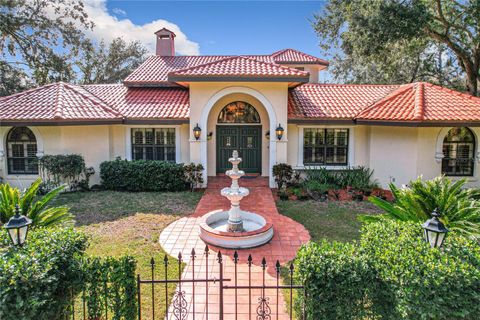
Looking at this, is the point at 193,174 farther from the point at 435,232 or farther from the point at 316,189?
the point at 435,232

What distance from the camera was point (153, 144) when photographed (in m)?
14.4

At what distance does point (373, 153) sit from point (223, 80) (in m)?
7.41

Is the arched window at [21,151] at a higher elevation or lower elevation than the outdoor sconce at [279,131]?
lower

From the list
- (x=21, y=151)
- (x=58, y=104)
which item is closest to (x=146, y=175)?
(x=58, y=104)

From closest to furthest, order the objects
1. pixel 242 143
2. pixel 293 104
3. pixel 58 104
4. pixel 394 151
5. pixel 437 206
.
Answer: pixel 437 206 < pixel 394 151 < pixel 58 104 < pixel 293 104 < pixel 242 143

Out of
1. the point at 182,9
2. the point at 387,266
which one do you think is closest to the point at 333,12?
the point at 182,9

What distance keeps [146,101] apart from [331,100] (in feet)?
30.2

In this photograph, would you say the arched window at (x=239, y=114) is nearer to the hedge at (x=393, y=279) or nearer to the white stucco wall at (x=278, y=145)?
the white stucco wall at (x=278, y=145)

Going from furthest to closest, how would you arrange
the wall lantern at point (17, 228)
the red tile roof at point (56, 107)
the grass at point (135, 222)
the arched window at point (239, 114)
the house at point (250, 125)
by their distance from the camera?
the arched window at point (239, 114) → the red tile roof at point (56, 107) → the house at point (250, 125) → the grass at point (135, 222) → the wall lantern at point (17, 228)

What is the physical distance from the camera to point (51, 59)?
22.1 meters

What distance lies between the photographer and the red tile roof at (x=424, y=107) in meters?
11.5

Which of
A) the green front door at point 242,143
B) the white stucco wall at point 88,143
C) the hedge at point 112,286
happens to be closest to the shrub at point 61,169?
the white stucco wall at point 88,143

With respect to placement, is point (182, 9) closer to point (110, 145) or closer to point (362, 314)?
point (110, 145)

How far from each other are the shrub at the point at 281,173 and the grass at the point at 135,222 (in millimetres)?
3383
